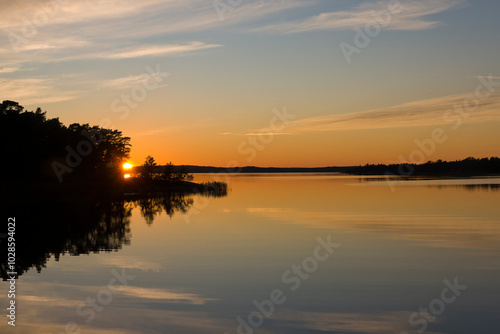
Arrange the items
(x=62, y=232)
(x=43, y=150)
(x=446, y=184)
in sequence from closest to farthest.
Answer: (x=62, y=232)
(x=43, y=150)
(x=446, y=184)

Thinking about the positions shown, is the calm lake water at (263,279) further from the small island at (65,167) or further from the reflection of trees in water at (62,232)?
the small island at (65,167)

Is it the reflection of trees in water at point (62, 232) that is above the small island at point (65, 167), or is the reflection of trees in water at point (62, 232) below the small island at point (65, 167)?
below

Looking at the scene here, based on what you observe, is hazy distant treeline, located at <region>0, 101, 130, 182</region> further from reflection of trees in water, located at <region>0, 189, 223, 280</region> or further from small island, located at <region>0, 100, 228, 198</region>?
reflection of trees in water, located at <region>0, 189, 223, 280</region>

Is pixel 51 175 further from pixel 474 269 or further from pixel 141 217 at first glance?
pixel 474 269

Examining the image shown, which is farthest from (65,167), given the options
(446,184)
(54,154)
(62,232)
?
(446,184)

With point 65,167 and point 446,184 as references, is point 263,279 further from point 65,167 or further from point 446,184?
point 446,184

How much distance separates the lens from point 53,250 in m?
28.5

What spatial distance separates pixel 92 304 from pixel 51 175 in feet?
267

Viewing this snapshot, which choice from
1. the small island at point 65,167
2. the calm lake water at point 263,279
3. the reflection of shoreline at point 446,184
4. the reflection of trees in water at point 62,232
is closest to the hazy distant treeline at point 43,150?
the small island at point 65,167

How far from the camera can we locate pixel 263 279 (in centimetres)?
2111

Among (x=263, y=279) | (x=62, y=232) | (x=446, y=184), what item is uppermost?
(x=446, y=184)

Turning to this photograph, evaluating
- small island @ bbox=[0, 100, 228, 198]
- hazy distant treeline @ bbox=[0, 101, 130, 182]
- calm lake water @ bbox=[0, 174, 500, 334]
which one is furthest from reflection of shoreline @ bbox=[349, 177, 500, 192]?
calm lake water @ bbox=[0, 174, 500, 334]

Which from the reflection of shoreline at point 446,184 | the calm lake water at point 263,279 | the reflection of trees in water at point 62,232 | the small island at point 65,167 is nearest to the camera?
the calm lake water at point 263,279

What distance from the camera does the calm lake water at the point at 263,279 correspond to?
50.3 feet
